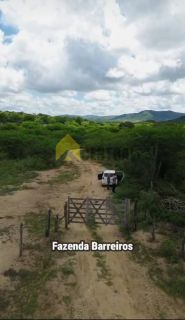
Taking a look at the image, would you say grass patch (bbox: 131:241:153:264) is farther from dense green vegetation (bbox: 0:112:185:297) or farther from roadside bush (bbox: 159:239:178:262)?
roadside bush (bbox: 159:239:178:262)

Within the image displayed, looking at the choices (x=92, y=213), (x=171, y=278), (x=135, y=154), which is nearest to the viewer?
(x=171, y=278)

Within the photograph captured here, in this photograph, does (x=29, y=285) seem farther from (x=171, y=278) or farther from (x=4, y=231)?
(x=4, y=231)

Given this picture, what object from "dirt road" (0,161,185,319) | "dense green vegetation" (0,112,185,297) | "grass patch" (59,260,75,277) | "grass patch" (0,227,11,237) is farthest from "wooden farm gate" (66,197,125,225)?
"grass patch" (59,260,75,277)

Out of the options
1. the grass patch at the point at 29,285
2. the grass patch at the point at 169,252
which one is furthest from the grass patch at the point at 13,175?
the grass patch at the point at 169,252

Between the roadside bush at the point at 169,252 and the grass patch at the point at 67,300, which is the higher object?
the roadside bush at the point at 169,252

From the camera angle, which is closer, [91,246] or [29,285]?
[29,285]

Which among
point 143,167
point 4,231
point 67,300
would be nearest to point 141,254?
point 67,300

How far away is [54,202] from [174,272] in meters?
11.5

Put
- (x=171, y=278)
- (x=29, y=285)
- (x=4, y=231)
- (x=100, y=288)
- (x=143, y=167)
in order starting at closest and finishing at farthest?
(x=100, y=288) < (x=29, y=285) < (x=171, y=278) < (x=4, y=231) < (x=143, y=167)

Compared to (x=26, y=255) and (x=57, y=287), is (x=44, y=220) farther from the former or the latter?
(x=57, y=287)

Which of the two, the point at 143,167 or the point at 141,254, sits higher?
the point at 143,167

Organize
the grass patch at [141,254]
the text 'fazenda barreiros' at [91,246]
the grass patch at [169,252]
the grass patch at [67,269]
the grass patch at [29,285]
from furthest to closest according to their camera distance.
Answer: the text 'fazenda barreiros' at [91,246] < the grass patch at [169,252] < the grass patch at [141,254] < the grass patch at [67,269] < the grass patch at [29,285]

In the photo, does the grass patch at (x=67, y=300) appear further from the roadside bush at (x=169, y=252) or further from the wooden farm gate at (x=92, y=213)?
the wooden farm gate at (x=92, y=213)

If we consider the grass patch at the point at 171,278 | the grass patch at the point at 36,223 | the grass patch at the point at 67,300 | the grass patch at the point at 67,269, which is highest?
the grass patch at the point at 36,223
